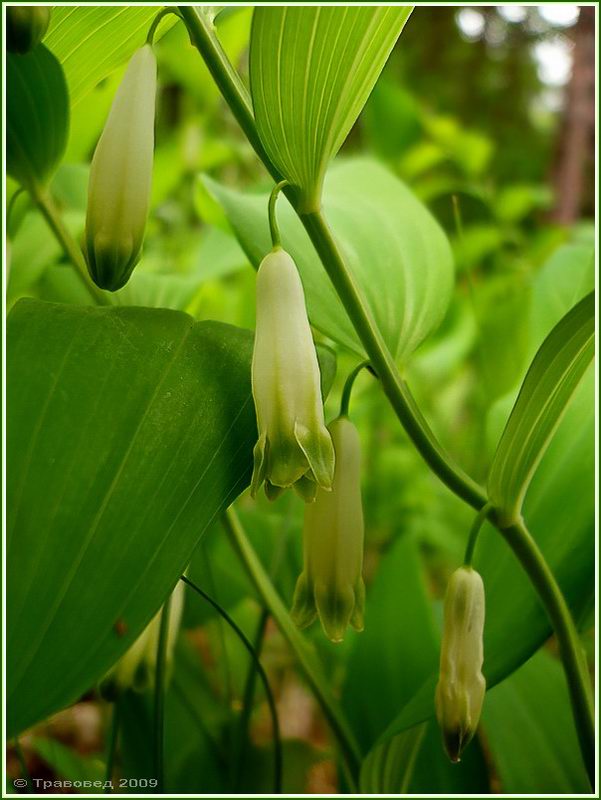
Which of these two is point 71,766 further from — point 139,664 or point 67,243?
point 67,243

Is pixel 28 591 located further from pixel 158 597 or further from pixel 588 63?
pixel 588 63

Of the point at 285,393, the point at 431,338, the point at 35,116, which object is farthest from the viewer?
the point at 431,338

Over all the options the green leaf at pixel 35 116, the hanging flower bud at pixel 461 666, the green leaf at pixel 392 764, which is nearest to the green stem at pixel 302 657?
the green leaf at pixel 392 764

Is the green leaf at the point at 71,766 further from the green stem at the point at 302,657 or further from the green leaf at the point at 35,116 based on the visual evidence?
the green leaf at the point at 35,116

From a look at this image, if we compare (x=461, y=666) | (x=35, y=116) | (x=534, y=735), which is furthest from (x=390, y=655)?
(x=35, y=116)

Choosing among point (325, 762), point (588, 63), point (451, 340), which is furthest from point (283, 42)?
point (588, 63)

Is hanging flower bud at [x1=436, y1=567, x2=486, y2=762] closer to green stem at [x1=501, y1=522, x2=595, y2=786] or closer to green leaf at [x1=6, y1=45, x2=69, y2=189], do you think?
green stem at [x1=501, y1=522, x2=595, y2=786]

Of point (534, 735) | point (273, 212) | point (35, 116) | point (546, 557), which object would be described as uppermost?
point (35, 116)
